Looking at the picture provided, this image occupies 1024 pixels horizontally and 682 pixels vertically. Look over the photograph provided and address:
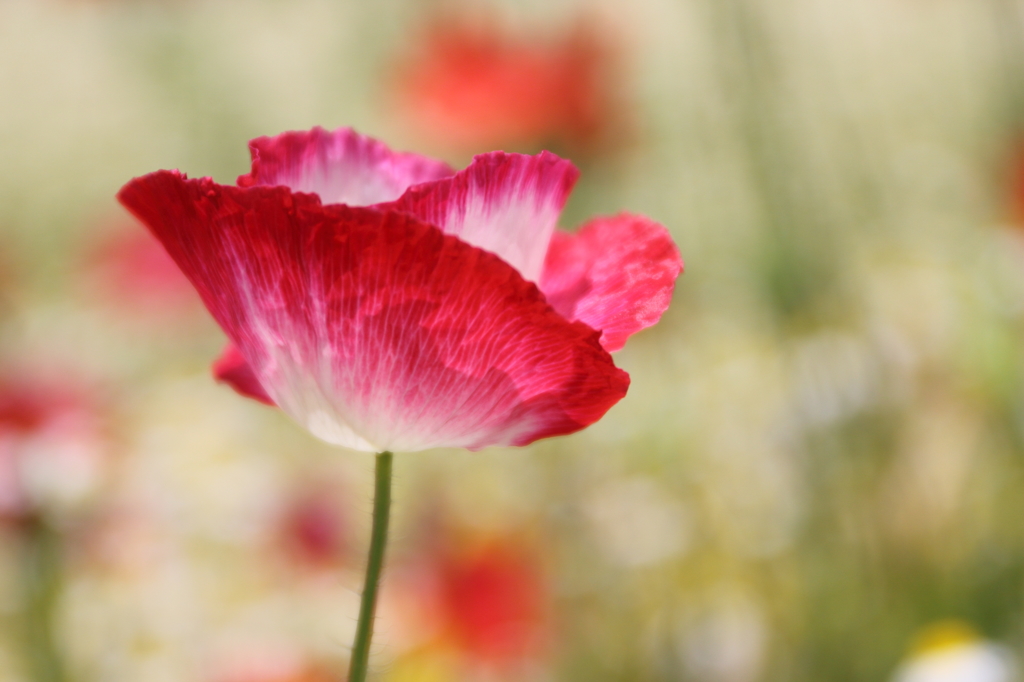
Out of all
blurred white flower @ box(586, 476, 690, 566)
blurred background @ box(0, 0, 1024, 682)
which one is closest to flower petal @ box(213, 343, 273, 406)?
blurred background @ box(0, 0, 1024, 682)

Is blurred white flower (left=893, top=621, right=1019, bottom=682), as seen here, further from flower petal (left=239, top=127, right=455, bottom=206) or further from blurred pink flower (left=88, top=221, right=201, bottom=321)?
blurred pink flower (left=88, top=221, right=201, bottom=321)

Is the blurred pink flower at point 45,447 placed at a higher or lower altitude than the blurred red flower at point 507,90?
lower

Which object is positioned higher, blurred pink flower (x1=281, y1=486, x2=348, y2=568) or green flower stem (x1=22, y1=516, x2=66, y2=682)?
blurred pink flower (x1=281, y1=486, x2=348, y2=568)

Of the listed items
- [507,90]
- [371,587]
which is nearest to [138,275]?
[507,90]

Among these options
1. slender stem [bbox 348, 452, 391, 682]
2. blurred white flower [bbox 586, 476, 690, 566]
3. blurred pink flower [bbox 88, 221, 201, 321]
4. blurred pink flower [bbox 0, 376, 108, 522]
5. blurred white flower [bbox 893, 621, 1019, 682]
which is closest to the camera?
slender stem [bbox 348, 452, 391, 682]

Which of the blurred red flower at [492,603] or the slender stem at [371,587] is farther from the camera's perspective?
the blurred red flower at [492,603]

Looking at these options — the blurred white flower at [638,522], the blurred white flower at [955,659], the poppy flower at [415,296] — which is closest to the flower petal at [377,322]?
the poppy flower at [415,296]

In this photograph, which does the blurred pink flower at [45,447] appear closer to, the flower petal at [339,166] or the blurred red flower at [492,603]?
the blurred red flower at [492,603]

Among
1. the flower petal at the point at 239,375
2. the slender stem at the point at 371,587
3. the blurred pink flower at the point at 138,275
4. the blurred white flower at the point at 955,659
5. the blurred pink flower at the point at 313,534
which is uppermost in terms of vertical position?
the blurred pink flower at the point at 138,275
